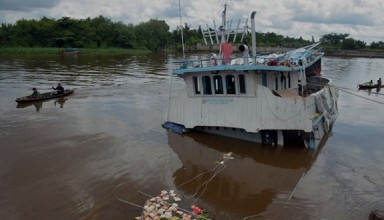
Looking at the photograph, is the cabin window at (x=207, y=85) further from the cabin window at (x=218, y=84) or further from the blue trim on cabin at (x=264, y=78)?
the blue trim on cabin at (x=264, y=78)

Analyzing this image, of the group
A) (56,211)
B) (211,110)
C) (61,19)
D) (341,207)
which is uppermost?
(61,19)

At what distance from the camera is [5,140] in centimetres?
1750

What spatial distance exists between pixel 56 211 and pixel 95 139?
724 centimetres

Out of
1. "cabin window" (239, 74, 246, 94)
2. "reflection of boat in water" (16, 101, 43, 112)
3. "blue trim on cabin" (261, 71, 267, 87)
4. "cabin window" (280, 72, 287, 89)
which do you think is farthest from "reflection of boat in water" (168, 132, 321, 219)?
"reflection of boat in water" (16, 101, 43, 112)

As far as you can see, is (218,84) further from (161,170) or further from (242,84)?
(161,170)

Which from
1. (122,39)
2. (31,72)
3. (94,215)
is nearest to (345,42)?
(122,39)

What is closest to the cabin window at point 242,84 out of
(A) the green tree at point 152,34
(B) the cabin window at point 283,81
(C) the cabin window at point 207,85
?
(C) the cabin window at point 207,85

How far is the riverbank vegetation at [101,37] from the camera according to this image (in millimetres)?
84812

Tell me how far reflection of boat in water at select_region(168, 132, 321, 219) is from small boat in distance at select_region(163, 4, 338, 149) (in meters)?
0.70

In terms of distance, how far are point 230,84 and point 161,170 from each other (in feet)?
17.7

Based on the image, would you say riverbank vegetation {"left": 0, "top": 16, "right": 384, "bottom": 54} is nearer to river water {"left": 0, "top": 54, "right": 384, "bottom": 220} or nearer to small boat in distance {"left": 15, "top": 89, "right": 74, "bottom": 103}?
small boat in distance {"left": 15, "top": 89, "right": 74, "bottom": 103}

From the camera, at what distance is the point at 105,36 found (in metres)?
100

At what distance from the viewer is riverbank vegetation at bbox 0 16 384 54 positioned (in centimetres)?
8481

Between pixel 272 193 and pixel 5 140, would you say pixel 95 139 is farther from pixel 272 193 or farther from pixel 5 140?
pixel 272 193
